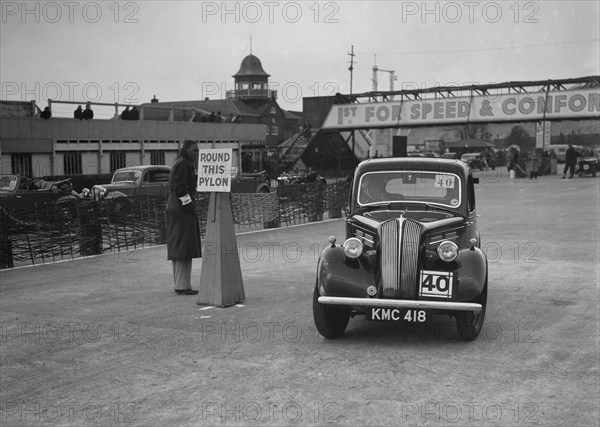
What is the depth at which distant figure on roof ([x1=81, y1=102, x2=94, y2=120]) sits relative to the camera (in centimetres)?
3603

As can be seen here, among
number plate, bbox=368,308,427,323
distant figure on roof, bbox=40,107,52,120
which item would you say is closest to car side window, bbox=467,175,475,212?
number plate, bbox=368,308,427,323

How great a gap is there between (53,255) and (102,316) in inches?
221

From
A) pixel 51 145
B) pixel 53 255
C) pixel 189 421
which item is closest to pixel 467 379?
pixel 189 421

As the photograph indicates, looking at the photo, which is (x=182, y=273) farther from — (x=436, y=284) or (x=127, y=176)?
(x=127, y=176)

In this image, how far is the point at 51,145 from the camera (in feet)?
112

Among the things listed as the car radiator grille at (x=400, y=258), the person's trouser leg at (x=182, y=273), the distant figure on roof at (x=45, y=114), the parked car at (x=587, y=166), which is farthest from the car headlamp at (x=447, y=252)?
the parked car at (x=587, y=166)

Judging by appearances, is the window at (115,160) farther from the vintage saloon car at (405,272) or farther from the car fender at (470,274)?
the car fender at (470,274)

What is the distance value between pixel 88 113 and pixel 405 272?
31.1 m

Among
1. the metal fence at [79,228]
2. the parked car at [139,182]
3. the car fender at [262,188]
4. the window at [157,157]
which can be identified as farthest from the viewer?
the window at [157,157]

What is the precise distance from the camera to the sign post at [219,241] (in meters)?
Answer: 9.72

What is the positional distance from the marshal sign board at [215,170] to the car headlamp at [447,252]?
10.3 ft

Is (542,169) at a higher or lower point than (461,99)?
lower

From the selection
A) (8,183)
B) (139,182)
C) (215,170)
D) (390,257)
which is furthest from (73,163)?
(390,257)

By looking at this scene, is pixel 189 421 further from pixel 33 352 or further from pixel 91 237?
pixel 91 237
